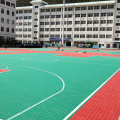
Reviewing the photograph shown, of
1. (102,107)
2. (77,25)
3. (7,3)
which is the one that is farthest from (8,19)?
(102,107)

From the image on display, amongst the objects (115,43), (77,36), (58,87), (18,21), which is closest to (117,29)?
(115,43)

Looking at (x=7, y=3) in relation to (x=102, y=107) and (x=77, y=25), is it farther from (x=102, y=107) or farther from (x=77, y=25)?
(x=102, y=107)

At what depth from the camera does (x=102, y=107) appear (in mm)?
6082

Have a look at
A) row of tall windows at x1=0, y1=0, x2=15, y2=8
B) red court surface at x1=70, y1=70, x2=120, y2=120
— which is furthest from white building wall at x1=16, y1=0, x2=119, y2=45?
red court surface at x1=70, y1=70, x2=120, y2=120

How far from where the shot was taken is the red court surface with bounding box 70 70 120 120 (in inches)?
206

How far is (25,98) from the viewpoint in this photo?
6.77m

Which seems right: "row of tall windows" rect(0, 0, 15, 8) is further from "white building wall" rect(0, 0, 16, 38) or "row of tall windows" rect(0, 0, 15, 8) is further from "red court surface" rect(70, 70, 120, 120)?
"red court surface" rect(70, 70, 120, 120)

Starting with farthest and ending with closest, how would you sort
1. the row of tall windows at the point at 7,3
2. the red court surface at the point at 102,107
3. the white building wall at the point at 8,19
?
the white building wall at the point at 8,19 → the row of tall windows at the point at 7,3 → the red court surface at the point at 102,107

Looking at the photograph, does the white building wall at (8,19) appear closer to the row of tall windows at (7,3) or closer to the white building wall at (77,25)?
the row of tall windows at (7,3)

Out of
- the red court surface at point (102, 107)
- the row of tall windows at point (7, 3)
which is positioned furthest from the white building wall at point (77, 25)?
the red court surface at point (102, 107)

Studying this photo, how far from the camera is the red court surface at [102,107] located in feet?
17.2

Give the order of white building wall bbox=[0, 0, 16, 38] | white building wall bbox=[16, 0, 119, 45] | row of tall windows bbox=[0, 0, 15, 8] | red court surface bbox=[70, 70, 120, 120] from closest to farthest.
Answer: red court surface bbox=[70, 70, 120, 120], row of tall windows bbox=[0, 0, 15, 8], white building wall bbox=[0, 0, 16, 38], white building wall bbox=[16, 0, 119, 45]

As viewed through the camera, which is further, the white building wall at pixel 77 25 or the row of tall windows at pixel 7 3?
the white building wall at pixel 77 25

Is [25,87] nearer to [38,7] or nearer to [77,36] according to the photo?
[77,36]
